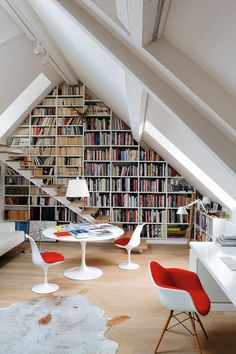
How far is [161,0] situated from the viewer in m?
1.10

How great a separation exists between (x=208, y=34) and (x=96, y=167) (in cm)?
512

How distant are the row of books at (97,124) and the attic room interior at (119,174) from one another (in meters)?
0.02

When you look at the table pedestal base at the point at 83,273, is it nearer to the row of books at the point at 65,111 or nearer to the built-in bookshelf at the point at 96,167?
the built-in bookshelf at the point at 96,167

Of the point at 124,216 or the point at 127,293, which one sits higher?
the point at 124,216

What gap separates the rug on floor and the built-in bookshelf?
3.00 meters

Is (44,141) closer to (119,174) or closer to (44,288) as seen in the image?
(119,174)

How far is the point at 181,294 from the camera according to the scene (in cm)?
224

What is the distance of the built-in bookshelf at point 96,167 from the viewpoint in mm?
6160

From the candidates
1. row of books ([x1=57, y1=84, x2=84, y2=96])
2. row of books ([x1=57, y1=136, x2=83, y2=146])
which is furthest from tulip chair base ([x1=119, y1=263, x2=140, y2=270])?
row of books ([x1=57, y1=84, x2=84, y2=96])

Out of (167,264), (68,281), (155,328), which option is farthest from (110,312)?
(167,264)

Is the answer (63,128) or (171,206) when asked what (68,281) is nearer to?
(171,206)

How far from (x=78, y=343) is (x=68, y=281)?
1.48 meters

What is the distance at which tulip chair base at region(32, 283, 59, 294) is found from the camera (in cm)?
359

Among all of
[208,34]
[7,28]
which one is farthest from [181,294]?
[7,28]
